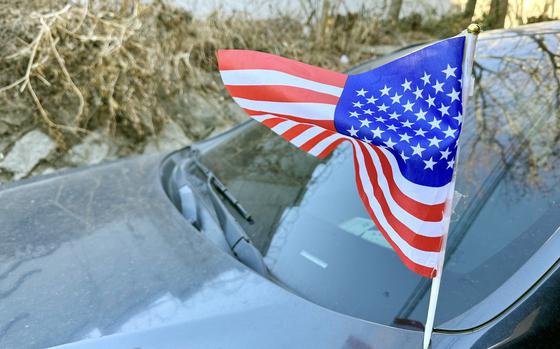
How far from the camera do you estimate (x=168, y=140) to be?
4.64m

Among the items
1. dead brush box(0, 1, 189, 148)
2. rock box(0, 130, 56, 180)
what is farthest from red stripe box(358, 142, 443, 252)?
rock box(0, 130, 56, 180)

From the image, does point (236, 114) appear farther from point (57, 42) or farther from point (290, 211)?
point (290, 211)

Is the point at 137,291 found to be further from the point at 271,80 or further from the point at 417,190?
the point at 417,190

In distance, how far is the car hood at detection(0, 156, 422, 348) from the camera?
1210mm

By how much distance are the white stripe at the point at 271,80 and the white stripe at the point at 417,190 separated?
21 cm

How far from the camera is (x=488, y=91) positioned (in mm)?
1720

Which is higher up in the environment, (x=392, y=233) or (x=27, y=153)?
(x=392, y=233)

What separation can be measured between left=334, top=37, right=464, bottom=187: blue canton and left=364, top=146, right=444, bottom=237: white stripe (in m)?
0.07

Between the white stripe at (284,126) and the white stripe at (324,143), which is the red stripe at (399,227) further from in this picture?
the white stripe at (284,126)

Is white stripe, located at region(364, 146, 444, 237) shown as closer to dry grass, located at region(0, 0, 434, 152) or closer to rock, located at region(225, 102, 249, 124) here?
dry grass, located at region(0, 0, 434, 152)

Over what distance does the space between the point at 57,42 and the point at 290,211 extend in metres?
3.27

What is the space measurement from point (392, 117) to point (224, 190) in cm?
94

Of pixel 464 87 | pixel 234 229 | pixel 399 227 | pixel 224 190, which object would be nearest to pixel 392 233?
pixel 399 227

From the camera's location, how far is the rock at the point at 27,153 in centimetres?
400
